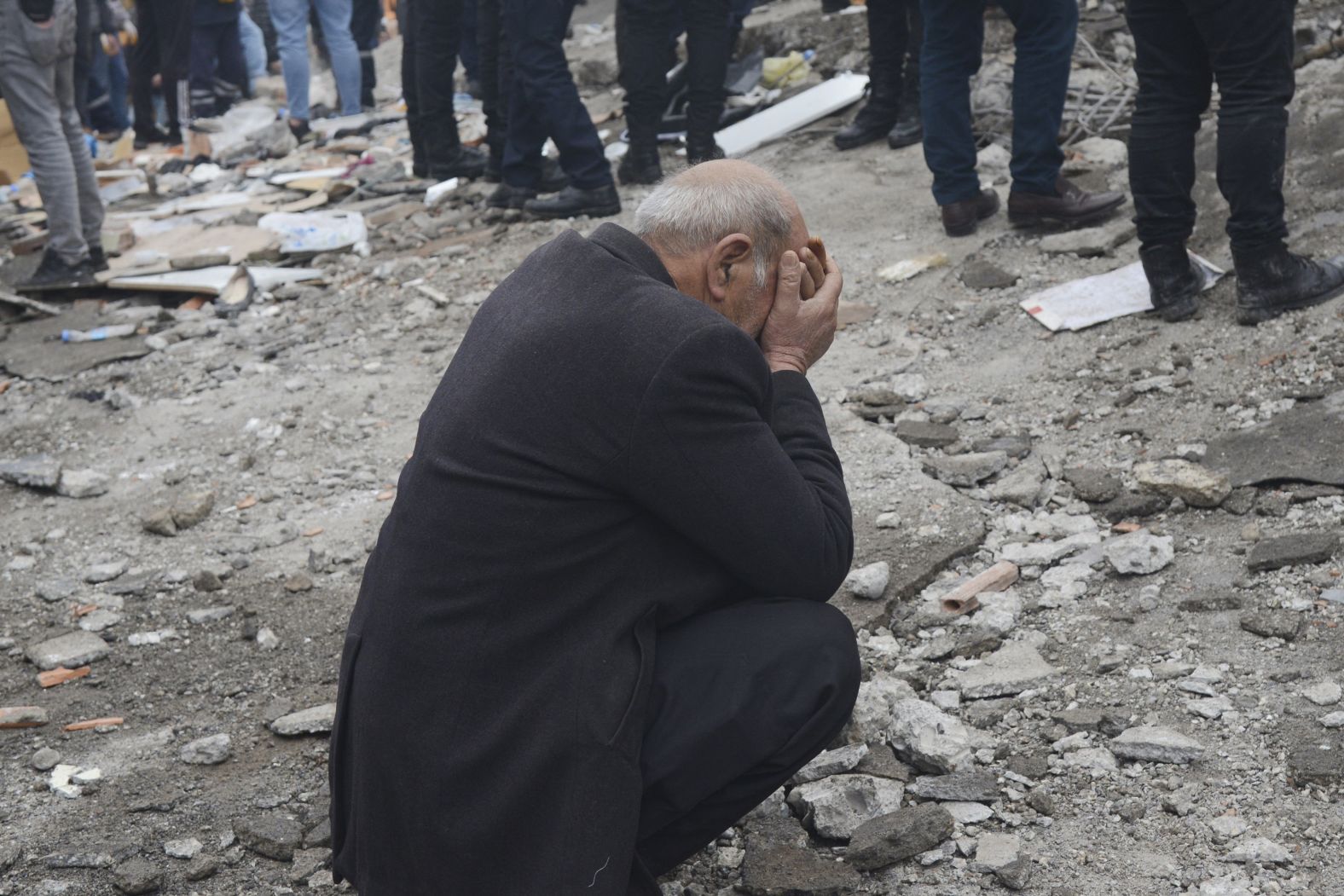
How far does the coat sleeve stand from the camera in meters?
1.86

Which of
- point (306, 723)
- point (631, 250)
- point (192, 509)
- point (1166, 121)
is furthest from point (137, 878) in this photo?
point (1166, 121)

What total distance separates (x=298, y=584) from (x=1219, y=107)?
3188 mm

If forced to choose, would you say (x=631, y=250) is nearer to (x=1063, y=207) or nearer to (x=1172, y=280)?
(x=1172, y=280)

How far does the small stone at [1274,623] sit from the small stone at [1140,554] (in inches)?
11.6

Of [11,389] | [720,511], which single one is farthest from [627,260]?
[11,389]

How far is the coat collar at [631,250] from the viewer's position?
2.03 m

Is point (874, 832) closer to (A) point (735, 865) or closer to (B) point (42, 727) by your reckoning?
(A) point (735, 865)

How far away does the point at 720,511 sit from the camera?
1.92 meters

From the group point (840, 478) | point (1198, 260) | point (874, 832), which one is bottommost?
point (874, 832)

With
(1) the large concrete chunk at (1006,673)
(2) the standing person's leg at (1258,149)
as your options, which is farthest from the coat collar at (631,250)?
(2) the standing person's leg at (1258,149)

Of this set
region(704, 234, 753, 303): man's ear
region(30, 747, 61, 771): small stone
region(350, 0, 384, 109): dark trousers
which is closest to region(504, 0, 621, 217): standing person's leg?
region(30, 747, 61, 771): small stone

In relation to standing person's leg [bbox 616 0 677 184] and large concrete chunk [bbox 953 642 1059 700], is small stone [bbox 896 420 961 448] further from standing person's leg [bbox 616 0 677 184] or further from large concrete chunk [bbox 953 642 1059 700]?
standing person's leg [bbox 616 0 677 184]

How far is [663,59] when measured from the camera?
7117 millimetres

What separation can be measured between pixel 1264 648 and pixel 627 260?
170cm
